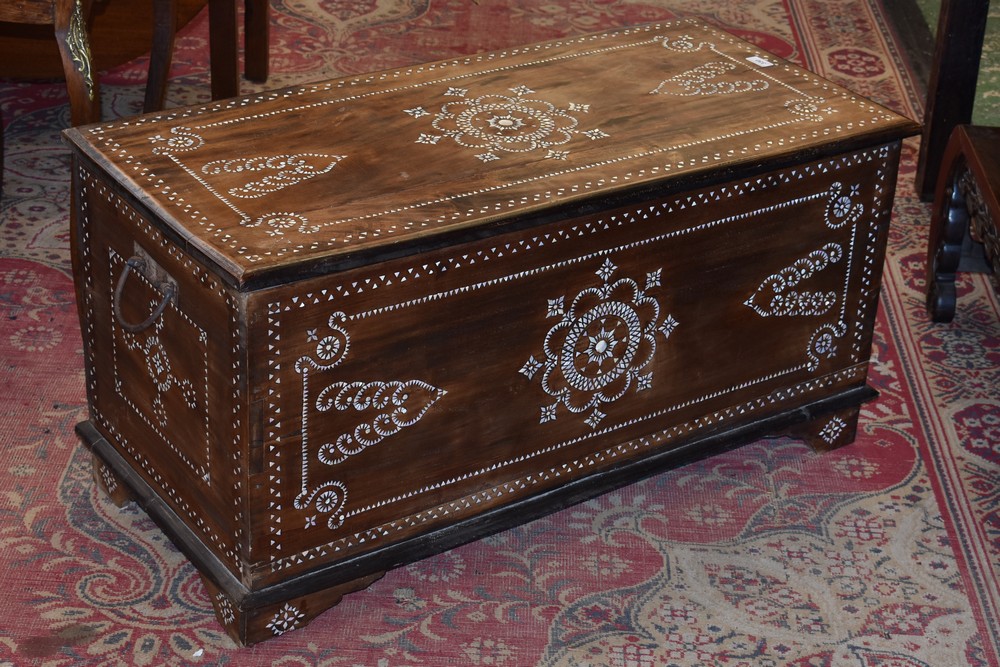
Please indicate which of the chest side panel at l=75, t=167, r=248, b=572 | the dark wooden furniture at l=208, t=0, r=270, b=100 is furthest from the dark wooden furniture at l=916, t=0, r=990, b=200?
the chest side panel at l=75, t=167, r=248, b=572

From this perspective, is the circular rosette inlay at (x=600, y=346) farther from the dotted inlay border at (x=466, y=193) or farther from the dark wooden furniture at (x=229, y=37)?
the dark wooden furniture at (x=229, y=37)

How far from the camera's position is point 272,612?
2365mm

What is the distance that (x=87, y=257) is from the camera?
2494 millimetres

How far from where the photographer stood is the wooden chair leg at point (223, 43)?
4.00m

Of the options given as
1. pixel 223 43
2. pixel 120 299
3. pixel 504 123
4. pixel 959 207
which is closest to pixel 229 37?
pixel 223 43

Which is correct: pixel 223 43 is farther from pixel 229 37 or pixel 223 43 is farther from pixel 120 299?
pixel 120 299

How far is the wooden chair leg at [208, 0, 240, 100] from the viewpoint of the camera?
Answer: 4000 millimetres

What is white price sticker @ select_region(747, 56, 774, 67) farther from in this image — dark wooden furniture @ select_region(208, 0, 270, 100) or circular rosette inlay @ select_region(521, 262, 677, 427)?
dark wooden furniture @ select_region(208, 0, 270, 100)

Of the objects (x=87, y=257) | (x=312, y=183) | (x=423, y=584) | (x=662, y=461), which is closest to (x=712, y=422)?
(x=662, y=461)

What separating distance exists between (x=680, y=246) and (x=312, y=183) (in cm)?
65

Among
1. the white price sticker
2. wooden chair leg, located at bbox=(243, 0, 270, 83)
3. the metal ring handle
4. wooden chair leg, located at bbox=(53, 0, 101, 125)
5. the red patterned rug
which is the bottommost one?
the red patterned rug

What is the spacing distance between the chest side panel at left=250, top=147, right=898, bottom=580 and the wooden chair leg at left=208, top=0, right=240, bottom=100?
1.97 m

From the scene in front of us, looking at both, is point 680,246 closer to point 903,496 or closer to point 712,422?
point 712,422

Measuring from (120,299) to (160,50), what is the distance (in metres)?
1.24
